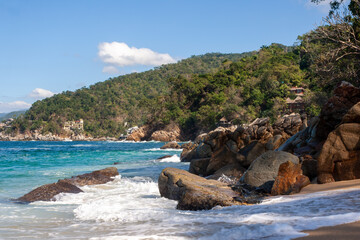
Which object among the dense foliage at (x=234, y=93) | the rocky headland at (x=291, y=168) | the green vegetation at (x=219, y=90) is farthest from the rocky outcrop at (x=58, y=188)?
the dense foliage at (x=234, y=93)

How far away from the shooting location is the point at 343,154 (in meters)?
8.49

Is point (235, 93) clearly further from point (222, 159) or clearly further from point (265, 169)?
point (265, 169)

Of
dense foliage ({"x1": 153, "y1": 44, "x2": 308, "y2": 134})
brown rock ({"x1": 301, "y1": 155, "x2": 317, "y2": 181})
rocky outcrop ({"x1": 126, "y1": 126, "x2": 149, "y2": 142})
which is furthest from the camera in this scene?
rocky outcrop ({"x1": 126, "y1": 126, "x2": 149, "y2": 142})

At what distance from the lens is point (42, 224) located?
24.6 feet

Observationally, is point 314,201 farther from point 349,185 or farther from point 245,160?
point 245,160

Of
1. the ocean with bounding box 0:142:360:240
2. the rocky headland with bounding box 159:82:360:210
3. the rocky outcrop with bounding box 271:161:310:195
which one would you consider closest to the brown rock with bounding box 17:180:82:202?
the ocean with bounding box 0:142:360:240

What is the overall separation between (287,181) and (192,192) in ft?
8.00

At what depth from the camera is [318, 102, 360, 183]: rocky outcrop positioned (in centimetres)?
841

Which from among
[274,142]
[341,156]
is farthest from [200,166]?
[341,156]

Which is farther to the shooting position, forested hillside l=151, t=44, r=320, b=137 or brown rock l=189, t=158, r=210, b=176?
forested hillside l=151, t=44, r=320, b=137

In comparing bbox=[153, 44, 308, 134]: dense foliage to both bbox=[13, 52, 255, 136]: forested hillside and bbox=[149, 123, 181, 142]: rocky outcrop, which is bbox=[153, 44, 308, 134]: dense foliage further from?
bbox=[13, 52, 255, 136]: forested hillside

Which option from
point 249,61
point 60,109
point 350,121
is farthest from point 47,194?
point 60,109

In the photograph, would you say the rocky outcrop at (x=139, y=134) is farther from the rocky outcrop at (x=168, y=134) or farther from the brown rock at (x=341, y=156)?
the brown rock at (x=341, y=156)

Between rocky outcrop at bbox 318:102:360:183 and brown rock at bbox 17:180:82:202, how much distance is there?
323 inches
